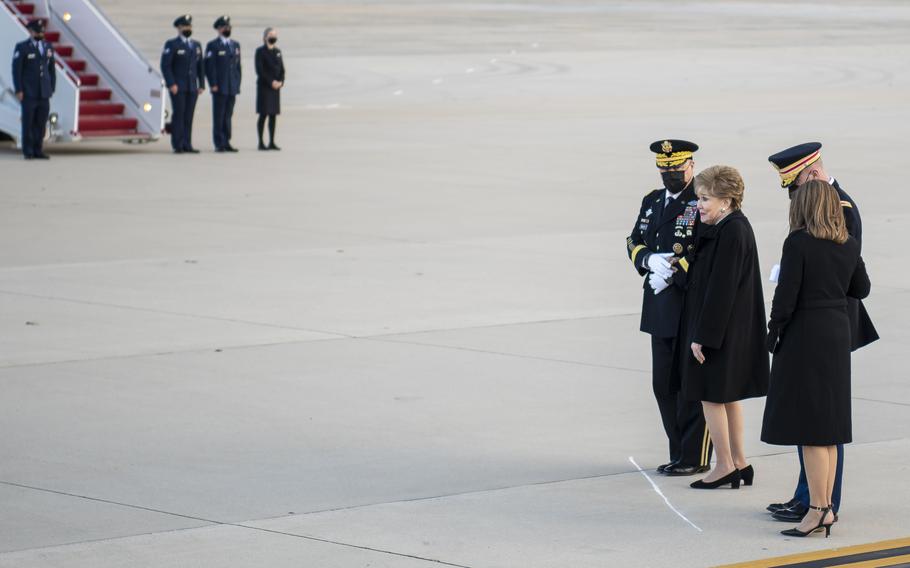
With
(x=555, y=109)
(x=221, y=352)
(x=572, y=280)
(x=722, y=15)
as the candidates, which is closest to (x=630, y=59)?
(x=555, y=109)

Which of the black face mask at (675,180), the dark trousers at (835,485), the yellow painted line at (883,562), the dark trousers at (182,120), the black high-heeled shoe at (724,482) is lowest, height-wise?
the dark trousers at (182,120)

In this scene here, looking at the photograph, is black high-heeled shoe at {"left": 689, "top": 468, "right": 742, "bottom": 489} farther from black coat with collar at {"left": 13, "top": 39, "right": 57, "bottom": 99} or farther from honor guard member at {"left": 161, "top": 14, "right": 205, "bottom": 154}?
honor guard member at {"left": 161, "top": 14, "right": 205, "bottom": 154}

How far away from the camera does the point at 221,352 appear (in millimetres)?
10172

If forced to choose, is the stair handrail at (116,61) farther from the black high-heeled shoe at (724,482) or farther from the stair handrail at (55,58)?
the black high-heeled shoe at (724,482)

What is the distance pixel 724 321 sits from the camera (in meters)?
6.91

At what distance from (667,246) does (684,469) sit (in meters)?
1.09

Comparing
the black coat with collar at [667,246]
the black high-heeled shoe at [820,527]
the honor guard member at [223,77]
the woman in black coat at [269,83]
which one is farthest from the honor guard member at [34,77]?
the black high-heeled shoe at [820,527]

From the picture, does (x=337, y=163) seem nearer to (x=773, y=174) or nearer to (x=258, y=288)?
(x=773, y=174)

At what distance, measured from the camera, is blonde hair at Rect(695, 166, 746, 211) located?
695cm

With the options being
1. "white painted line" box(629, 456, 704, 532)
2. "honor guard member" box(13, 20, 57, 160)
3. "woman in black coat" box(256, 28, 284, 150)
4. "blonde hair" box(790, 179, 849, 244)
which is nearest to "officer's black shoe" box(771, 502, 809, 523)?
"white painted line" box(629, 456, 704, 532)

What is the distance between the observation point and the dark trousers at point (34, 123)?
22.5 m

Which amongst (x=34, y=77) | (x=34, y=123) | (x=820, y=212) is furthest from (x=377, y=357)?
(x=34, y=123)

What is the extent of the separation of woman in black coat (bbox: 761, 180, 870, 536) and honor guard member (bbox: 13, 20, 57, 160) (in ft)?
58.2

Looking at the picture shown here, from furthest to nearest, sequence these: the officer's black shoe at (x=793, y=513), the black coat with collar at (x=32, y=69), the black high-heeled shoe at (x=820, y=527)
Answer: the black coat with collar at (x=32, y=69) < the officer's black shoe at (x=793, y=513) < the black high-heeled shoe at (x=820, y=527)
